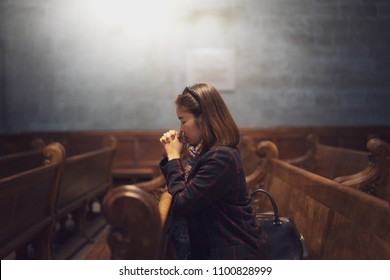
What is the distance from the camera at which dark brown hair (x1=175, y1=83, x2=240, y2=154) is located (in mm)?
1445

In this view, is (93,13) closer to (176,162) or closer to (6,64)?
(6,64)

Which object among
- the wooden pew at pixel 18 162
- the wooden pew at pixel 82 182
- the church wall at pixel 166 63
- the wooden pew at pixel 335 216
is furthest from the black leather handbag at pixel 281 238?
the church wall at pixel 166 63

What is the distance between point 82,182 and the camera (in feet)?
13.8

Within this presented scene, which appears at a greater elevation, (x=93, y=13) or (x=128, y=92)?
(x=93, y=13)

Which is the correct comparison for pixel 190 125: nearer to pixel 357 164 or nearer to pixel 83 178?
pixel 357 164

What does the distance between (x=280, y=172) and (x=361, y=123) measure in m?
5.03

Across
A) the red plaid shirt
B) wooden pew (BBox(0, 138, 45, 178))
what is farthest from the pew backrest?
the red plaid shirt

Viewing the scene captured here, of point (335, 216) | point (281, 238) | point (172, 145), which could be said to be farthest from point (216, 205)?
point (335, 216)

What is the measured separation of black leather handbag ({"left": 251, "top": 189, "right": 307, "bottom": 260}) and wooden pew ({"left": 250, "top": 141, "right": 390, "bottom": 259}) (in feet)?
0.48

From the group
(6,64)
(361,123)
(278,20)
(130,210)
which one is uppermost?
(278,20)

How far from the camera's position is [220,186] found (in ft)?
4.43

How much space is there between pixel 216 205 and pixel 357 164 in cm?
248

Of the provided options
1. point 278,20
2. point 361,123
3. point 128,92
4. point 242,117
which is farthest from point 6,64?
point 361,123
